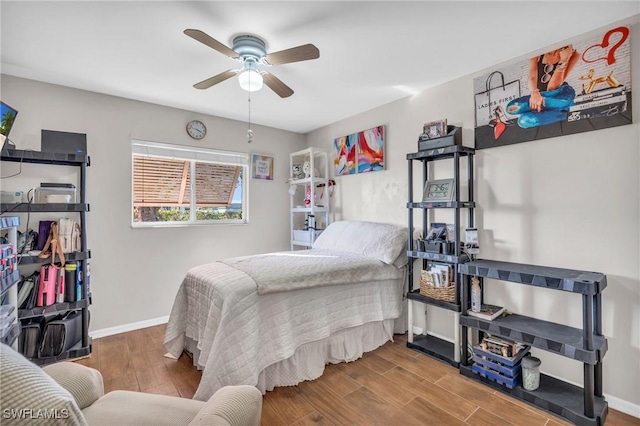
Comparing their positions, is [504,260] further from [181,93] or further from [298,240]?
[181,93]

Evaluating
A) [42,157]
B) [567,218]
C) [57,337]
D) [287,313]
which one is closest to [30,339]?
[57,337]

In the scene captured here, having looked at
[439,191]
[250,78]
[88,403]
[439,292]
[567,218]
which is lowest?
[88,403]

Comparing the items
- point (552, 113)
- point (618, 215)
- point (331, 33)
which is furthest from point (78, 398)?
A: point (552, 113)

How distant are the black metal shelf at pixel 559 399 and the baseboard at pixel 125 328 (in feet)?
10.2

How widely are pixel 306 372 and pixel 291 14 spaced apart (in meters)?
2.38

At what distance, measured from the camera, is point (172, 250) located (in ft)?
11.1

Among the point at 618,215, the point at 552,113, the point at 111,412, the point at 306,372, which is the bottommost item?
the point at 306,372

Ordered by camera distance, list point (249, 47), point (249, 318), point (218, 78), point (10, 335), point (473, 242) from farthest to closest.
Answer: point (473, 242)
point (218, 78)
point (249, 47)
point (249, 318)
point (10, 335)

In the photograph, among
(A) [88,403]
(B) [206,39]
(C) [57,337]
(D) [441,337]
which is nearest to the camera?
(A) [88,403]

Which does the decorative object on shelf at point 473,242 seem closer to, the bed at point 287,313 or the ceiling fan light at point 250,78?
the bed at point 287,313

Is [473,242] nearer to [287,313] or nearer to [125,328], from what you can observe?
[287,313]

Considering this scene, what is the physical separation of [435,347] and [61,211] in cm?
329

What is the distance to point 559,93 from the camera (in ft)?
6.76

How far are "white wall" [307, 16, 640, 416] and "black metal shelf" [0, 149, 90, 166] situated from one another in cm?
311
